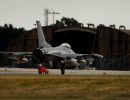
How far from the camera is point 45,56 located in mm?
78812

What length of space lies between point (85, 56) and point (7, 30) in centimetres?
11552

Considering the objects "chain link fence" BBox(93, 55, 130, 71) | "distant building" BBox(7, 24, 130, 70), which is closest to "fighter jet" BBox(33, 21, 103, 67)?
"chain link fence" BBox(93, 55, 130, 71)

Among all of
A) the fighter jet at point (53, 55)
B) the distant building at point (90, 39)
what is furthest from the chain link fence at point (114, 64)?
the fighter jet at point (53, 55)

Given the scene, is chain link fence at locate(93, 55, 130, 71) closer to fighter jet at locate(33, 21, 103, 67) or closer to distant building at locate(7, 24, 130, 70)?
distant building at locate(7, 24, 130, 70)

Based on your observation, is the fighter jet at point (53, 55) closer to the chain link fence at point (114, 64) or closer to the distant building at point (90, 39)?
the chain link fence at point (114, 64)

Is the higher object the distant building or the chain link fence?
the distant building

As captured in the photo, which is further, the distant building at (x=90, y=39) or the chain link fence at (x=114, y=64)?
the distant building at (x=90, y=39)

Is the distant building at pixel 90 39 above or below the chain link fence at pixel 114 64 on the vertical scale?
above

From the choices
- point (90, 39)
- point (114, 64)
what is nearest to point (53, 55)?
point (114, 64)

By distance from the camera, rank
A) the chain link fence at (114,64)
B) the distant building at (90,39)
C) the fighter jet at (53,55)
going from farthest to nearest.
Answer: the distant building at (90,39) < the chain link fence at (114,64) < the fighter jet at (53,55)

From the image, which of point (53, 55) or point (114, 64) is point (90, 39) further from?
point (53, 55)

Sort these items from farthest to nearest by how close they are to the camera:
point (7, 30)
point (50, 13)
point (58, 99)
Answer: point (7, 30), point (50, 13), point (58, 99)

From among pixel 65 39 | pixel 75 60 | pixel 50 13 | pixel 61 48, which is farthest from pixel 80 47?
pixel 75 60

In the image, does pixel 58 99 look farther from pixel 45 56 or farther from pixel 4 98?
pixel 45 56
